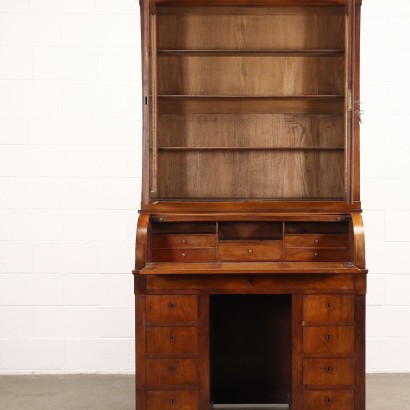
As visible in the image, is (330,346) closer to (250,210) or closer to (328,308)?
(328,308)

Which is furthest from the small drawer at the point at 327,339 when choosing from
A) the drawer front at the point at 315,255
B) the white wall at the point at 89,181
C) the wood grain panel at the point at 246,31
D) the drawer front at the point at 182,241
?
the wood grain panel at the point at 246,31

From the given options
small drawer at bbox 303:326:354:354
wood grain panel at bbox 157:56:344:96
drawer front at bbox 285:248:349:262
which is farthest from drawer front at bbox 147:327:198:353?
wood grain panel at bbox 157:56:344:96

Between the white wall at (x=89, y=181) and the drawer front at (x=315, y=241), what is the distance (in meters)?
0.87

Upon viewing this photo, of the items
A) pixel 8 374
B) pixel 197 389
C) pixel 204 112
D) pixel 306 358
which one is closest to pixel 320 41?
pixel 204 112

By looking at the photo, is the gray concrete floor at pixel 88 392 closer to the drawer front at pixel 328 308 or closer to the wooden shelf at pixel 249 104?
the drawer front at pixel 328 308

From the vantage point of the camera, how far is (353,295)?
123 inches

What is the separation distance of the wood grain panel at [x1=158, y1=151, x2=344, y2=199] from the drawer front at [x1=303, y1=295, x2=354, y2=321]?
2.84ft

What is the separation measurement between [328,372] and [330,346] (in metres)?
0.12

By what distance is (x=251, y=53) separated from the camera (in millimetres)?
3719

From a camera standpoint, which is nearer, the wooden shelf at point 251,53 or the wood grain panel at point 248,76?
the wooden shelf at point 251,53

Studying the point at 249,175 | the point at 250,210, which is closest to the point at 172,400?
the point at 250,210

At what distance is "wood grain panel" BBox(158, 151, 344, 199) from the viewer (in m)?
3.84

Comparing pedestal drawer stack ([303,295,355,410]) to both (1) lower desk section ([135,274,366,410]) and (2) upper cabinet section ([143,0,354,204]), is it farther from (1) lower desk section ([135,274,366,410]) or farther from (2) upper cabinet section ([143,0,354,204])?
(2) upper cabinet section ([143,0,354,204])

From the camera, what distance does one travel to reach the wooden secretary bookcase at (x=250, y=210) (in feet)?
10.3
